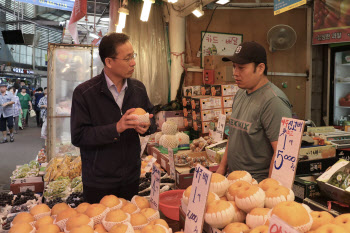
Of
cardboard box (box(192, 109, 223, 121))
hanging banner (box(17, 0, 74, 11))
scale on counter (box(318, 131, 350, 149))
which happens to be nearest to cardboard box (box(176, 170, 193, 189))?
scale on counter (box(318, 131, 350, 149))

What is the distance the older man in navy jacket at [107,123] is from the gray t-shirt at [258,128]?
731mm

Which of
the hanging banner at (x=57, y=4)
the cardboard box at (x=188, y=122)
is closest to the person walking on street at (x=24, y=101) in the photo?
the hanging banner at (x=57, y=4)

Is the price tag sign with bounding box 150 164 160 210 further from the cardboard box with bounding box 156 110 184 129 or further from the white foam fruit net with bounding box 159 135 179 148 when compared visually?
the cardboard box with bounding box 156 110 184 129

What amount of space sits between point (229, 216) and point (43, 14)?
2069 centimetres

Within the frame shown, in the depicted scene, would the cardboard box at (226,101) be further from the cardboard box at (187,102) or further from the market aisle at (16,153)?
the market aisle at (16,153)

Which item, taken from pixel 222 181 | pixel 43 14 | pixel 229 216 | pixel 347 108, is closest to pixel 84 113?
pixel 222 181

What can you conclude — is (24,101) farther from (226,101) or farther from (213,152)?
(213,152)

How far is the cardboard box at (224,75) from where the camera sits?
225 inches

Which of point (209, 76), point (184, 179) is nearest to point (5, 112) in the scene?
point (209, 76)

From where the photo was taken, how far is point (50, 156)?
5422 mm

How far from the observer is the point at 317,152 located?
10.0ft

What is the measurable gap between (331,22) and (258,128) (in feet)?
18.1

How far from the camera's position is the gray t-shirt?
207 cm

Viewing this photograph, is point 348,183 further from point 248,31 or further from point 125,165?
point 248,31
